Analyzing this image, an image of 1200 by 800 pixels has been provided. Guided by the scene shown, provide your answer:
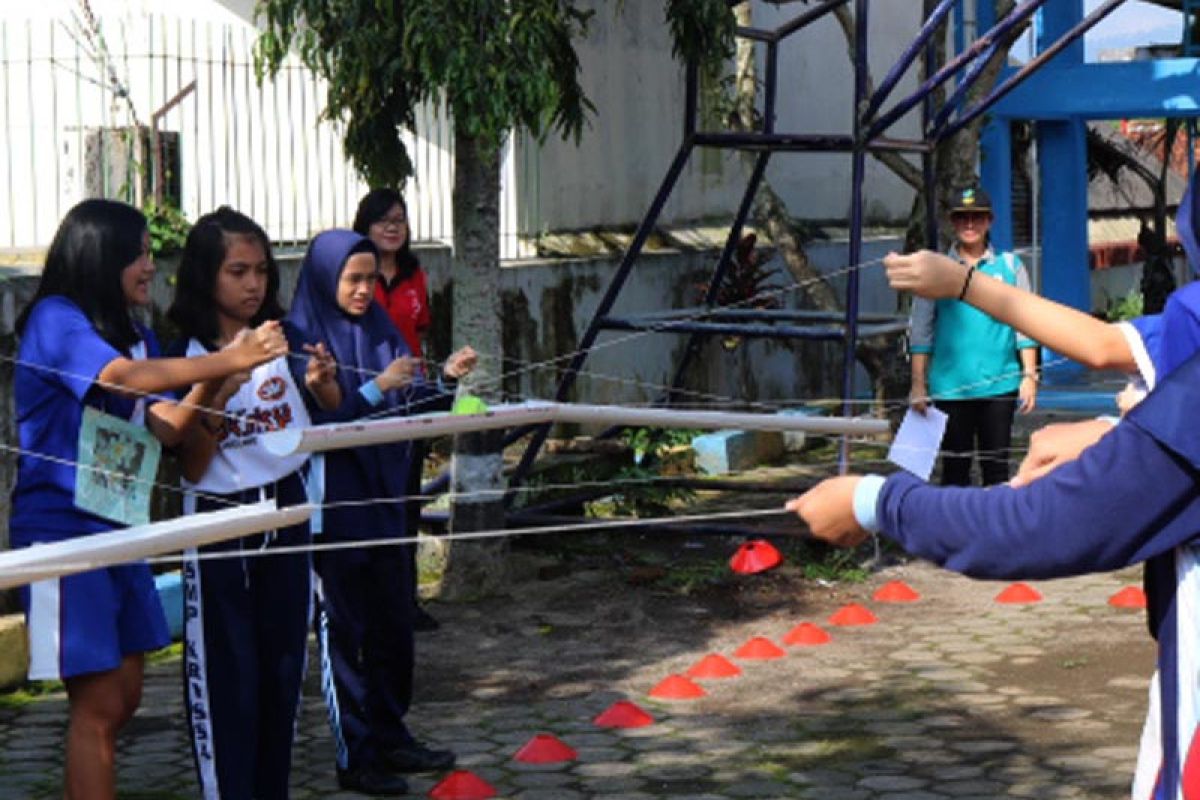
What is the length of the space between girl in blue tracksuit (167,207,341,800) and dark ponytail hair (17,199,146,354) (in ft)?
1.23

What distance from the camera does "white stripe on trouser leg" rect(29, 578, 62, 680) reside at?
527cm

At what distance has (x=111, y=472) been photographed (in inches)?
213

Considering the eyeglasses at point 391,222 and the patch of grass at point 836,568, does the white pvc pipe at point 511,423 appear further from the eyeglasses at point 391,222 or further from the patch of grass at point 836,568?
the patch of grass at point 836,568

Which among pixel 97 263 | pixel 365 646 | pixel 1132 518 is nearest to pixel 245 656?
pixel 365 646

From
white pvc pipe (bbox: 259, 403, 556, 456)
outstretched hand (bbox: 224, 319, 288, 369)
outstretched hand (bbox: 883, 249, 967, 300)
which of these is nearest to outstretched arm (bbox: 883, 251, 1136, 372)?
outstretched hand (bbox: 883, 249, 967, 300)

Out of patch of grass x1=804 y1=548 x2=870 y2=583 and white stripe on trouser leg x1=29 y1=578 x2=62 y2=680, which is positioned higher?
white stripe on trouser leg x1=29 y1=578 x2=62 y2=680

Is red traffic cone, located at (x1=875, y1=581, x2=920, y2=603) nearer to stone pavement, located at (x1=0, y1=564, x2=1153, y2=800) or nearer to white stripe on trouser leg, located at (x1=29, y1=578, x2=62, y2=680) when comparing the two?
stone pavement, located at (x1=0, y1=564, x2=1153, y2=800)

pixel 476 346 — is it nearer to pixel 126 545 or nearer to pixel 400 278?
pixel 400 278

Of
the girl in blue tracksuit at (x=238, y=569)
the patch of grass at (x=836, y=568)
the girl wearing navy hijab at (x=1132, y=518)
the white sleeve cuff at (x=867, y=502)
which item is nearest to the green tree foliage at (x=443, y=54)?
the patch of grass at (x=836, y=568)

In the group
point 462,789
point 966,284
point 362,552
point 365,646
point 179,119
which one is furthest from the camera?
point 179,119

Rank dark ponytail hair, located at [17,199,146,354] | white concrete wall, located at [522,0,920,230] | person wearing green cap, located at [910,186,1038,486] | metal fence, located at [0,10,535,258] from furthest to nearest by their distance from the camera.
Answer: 1. white concrete wall, located at [522,0,920,230]
2. metal fence, located at [0,10,535,258]
3. person wearing green cap, located at [910,186,1038,486]
4. dark ponytail hair, located at [17,199,146,354]

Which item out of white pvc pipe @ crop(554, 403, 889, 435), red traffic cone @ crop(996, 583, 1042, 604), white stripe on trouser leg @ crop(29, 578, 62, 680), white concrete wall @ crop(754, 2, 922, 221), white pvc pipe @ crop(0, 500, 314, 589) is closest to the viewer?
white pvc pipe @ crop(0, 500, 314, 589)

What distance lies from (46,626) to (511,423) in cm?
163

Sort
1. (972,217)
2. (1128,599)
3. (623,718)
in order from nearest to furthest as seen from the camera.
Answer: (623,718) → (1128,599) → (972,217)
